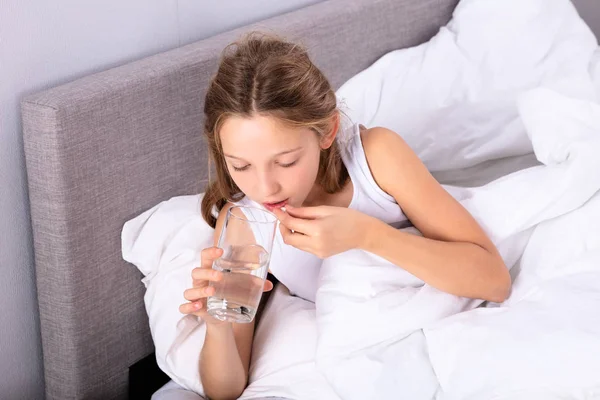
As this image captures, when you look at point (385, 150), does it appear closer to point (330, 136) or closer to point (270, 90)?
point (330, 136)

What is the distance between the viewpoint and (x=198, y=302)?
4.46 ft

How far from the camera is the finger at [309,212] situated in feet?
4.40

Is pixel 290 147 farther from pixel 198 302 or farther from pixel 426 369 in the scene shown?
pixel 426 369

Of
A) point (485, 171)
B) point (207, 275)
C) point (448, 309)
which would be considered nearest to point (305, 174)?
point (207, 275)

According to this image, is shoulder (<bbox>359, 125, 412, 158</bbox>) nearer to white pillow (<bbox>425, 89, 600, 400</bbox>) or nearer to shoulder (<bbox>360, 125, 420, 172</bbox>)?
shoulder (<bbox>360, 125, 420, 172</bbox>)

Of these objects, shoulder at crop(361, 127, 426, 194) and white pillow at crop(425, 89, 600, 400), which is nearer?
white pillow at crop(425, 89, 600, 400)

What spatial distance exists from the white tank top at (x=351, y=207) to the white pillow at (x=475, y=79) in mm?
415

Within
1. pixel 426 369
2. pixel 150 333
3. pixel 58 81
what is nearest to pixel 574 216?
pixel 426 369

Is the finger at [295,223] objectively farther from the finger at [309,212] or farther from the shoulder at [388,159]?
the shoulder at [388,159]

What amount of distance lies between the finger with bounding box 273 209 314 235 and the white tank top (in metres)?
0.23

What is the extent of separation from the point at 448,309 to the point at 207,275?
1.54 ft

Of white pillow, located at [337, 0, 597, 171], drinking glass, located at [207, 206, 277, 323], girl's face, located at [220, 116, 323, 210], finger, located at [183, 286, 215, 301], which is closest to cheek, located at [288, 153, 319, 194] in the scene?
girl's face, located at [220, 116, 323, 210]

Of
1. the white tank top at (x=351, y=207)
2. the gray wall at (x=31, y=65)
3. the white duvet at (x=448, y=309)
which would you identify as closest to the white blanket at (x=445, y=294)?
the white duvet at (x=448, y=309)

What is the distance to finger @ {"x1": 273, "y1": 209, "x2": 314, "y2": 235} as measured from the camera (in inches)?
52.0
